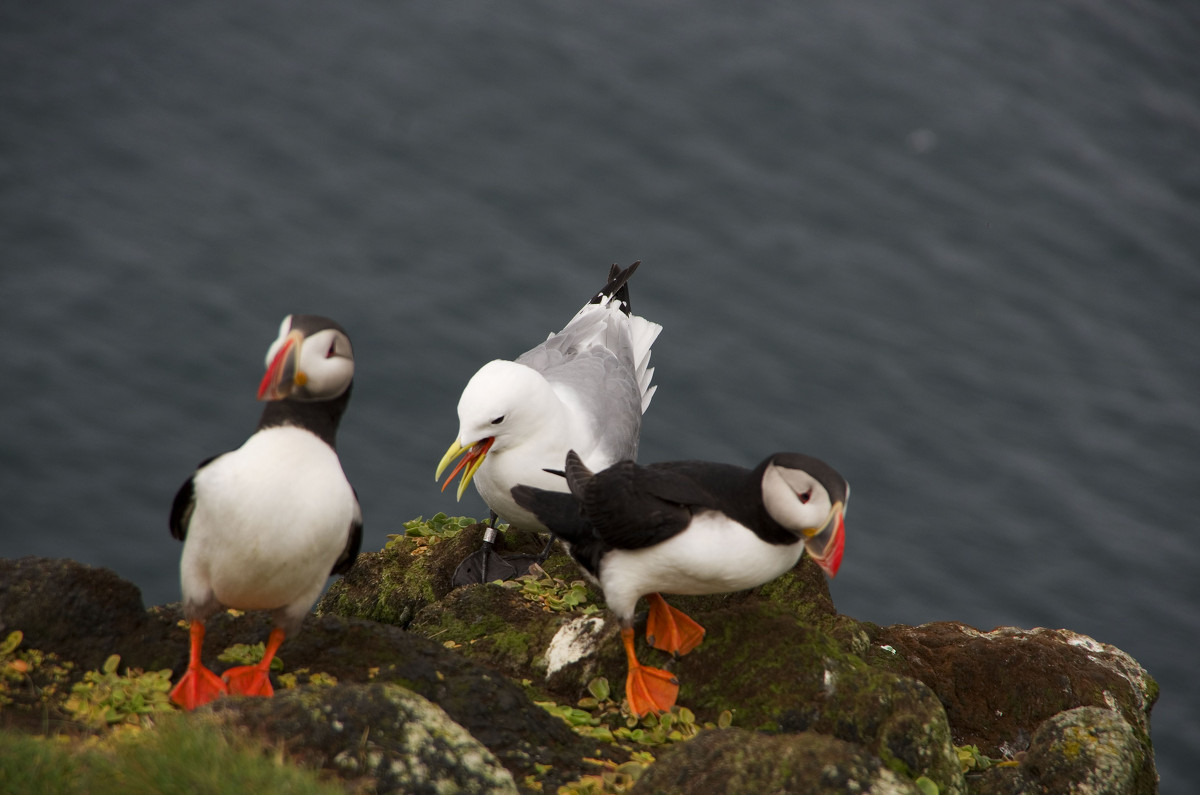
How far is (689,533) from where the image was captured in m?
5.20

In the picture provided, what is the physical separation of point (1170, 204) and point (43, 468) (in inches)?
779

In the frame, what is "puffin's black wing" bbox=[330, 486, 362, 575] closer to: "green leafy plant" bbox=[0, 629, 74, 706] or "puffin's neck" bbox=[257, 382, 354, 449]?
"puffin's neck" bbox=[257, 382, 354, 449]

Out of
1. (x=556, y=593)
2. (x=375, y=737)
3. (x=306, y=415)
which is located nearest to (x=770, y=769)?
(x=375, y=737)

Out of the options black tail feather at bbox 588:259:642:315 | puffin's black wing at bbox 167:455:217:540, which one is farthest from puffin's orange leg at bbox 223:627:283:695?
black tail feather at bbox 588:259:642:315

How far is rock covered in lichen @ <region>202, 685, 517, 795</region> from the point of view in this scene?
374 centimetres

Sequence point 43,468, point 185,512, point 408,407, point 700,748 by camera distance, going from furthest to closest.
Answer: point 408,407 → point 43,468 → point 185,512 → point 700,748

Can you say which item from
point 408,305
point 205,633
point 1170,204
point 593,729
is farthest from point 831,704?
point 1170,204

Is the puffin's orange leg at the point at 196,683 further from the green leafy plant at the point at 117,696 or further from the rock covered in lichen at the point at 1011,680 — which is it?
the rock covered in lichen at the point at 1011,680

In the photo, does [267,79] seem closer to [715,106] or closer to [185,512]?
[715,106]

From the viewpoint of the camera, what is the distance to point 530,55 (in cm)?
2177

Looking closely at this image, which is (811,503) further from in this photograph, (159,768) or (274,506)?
(159,768)

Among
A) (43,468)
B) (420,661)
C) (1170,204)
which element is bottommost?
(43,468)

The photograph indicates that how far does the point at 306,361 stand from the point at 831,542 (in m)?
2.24

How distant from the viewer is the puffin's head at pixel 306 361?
4.46m
